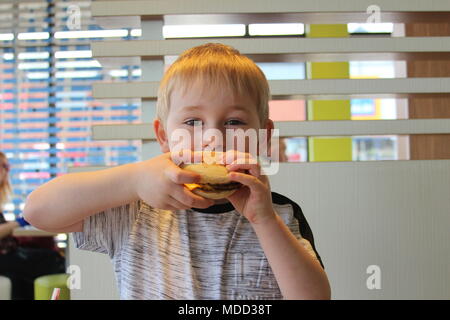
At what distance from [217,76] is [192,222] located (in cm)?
23

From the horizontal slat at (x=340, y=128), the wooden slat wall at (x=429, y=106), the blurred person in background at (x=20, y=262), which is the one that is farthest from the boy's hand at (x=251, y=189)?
the blurred person in background at (x=20, y=262)

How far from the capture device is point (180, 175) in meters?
0.57

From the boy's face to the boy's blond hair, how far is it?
0.01 meters

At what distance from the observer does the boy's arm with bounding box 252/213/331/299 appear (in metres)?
0.62

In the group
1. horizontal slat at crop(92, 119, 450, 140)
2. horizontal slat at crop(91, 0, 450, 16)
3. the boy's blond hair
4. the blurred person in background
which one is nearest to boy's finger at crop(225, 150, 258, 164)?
the boy's blond hair

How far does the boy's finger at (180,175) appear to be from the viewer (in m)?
0.57

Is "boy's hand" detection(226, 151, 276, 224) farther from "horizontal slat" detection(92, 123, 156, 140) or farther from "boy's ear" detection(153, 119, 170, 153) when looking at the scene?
"horizontal slat" detection(92, 123, 156, 140)

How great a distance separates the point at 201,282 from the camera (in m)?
0.72

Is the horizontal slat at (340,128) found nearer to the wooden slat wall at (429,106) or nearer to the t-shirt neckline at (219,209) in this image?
the wooden slat wall at (429,106)

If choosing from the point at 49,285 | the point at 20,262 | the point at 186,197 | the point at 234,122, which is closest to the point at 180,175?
the point at 186,197

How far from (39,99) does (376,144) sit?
370cm

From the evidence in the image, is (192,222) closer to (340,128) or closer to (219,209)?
(219,209)
